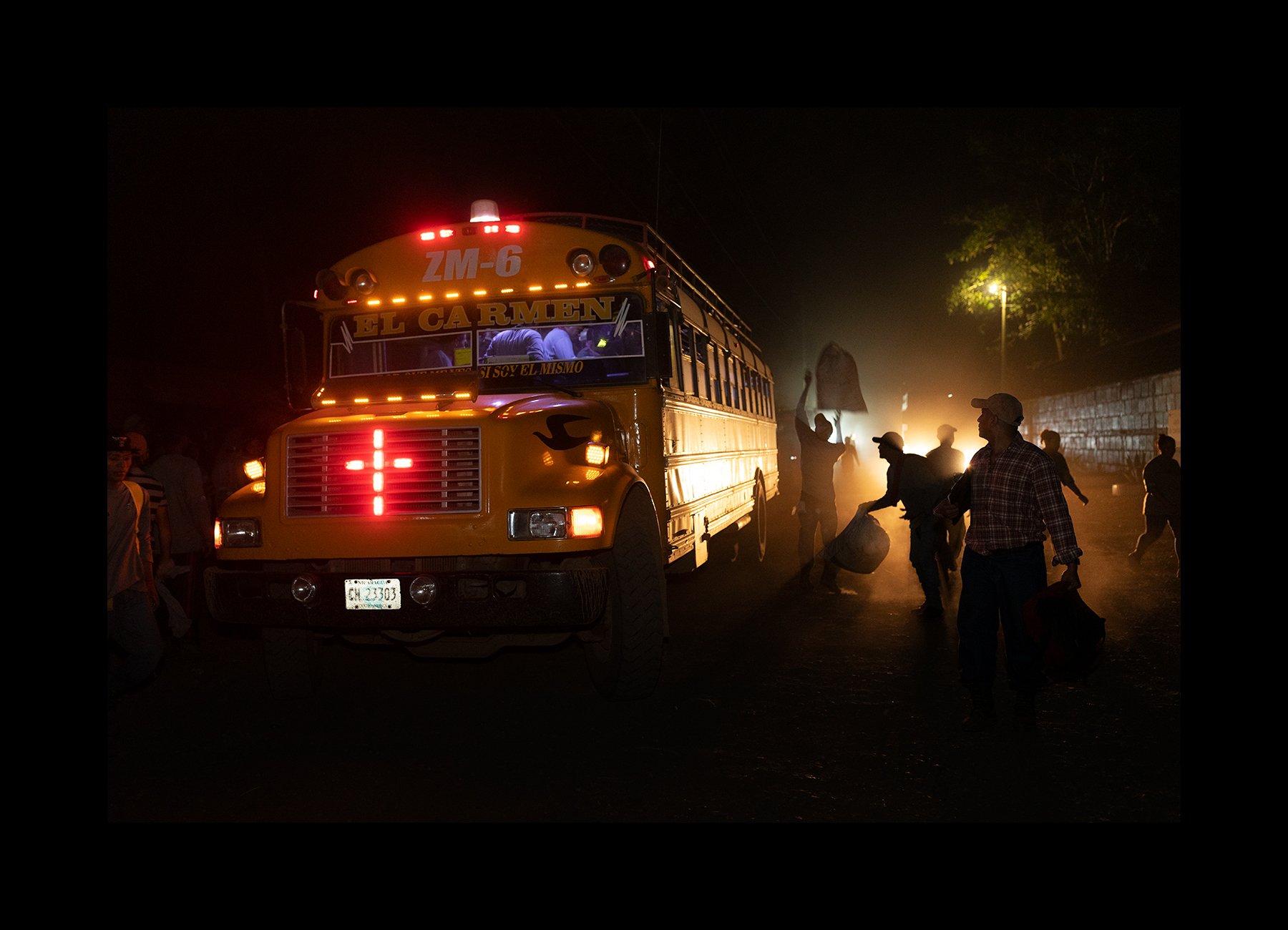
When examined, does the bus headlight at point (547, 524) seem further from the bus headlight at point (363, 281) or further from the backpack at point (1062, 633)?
the bus headlight at point (363, 281)

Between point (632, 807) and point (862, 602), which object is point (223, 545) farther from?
point (862, 602)

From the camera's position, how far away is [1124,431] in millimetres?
24734

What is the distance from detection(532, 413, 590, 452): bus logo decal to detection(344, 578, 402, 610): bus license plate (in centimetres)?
112

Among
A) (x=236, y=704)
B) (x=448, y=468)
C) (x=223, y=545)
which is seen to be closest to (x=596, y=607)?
(x=448, y=468)

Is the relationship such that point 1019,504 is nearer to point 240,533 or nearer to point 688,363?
point 688,363

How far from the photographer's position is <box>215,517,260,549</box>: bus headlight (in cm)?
549

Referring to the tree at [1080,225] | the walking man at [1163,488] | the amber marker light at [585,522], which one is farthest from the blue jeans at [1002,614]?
the tree at [1080,225]

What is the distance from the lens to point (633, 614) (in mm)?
5598

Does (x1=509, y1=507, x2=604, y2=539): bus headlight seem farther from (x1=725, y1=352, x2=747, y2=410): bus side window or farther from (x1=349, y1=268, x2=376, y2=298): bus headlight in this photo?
(x1=725, y1=352, x2=747, y2=410): bus side window

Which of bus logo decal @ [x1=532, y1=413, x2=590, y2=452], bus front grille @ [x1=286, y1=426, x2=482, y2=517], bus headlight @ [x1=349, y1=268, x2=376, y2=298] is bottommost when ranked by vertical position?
bus front grille @ [x1=286, y1=426, x2=482, y2=517]

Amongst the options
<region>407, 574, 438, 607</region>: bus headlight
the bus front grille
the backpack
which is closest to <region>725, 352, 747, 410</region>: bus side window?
the bus front grille

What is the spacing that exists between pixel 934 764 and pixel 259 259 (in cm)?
1962

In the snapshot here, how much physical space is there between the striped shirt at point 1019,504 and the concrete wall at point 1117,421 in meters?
15.1

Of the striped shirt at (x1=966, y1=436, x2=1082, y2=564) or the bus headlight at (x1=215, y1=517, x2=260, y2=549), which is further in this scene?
the bus headlight at (x1=215, y1=517, x2=260, y2=549)
